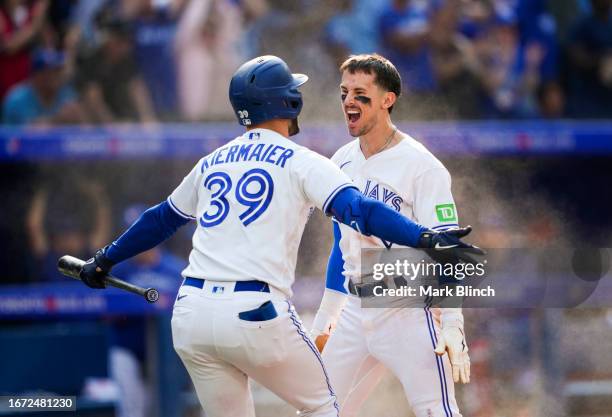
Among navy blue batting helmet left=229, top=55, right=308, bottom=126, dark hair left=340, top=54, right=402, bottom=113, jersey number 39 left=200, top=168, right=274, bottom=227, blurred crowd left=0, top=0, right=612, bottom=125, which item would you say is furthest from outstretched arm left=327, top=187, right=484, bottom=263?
→ blurred crowd left=0, top=0, right=612, bottom=125

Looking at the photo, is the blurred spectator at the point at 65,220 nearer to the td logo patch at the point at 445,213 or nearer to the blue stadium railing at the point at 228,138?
the blue stadium railing at the point at 228,138

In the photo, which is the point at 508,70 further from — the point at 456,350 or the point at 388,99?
the point at 456,350

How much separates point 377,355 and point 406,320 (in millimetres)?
199

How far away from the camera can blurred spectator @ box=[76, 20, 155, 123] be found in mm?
9273

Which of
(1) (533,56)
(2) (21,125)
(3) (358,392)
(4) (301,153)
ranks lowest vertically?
(3) (358,392)

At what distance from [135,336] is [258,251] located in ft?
14.3

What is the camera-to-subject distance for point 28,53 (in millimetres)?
9469

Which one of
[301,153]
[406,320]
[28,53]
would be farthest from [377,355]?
[28,53]

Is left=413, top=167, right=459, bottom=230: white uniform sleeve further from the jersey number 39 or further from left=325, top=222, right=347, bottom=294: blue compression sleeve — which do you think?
the jersey number 39

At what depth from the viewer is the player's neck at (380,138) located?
4.89 metres

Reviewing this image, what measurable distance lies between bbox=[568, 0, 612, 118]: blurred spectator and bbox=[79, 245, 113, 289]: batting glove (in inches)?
235

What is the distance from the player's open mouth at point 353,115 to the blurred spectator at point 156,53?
464 cm

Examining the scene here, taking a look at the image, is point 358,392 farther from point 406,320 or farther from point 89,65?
point 89,65

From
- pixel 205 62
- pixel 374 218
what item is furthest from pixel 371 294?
pixel 205 62
